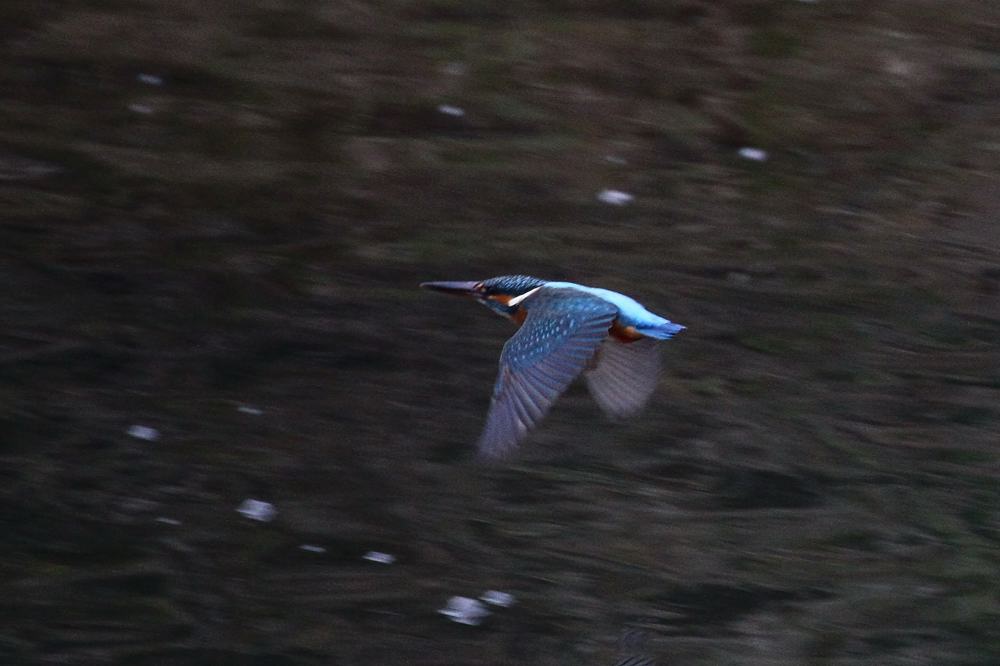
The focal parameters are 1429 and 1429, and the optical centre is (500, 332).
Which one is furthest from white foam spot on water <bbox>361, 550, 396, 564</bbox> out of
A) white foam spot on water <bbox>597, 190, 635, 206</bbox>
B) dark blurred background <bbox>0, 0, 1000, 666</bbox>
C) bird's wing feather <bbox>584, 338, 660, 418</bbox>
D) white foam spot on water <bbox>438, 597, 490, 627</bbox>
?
white foam spot on water <bbox>597, 190, 635, 206</bbox>

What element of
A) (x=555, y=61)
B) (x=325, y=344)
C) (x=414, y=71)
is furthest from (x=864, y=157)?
(x=325, y=344)

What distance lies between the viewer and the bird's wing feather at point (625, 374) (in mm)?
2922

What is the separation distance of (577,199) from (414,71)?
2.49 feet

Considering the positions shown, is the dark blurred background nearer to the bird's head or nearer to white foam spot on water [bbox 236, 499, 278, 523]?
white foam spot on water [bbox 236, 499, 278, 523]

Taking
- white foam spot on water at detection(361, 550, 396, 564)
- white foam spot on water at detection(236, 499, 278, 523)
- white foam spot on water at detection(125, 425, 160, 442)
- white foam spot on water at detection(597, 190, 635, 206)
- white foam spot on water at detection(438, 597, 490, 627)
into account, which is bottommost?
white foam spot on water at detection(438, 597, 490, 627)

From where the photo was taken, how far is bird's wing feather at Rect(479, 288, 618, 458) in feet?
8.06

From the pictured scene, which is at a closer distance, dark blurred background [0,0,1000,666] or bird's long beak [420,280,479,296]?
Answer: dark blurred background [0,0,1000,666]

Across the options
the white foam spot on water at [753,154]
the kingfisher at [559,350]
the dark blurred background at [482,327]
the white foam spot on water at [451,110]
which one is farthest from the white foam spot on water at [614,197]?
the kingfisher at [559,350]

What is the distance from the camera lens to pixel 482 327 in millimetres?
3551

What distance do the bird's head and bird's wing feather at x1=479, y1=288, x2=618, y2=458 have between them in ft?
0.58

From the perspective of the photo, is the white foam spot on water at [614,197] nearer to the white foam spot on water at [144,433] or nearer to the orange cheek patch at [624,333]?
the orange cheek patch at [624,333]

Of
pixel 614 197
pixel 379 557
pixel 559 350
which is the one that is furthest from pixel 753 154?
pixel 379 557

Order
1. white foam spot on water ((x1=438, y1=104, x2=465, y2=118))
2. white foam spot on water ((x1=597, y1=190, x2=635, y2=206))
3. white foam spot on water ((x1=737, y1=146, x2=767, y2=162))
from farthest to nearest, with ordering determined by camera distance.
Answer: white foam spot on water ((x1=438, y1=104, x2=465, y2=118)) < white foam spot on water ((x1=737, y1=146, x2=767, y2=162)) < white foam spot on water ((x1=597, y1=190, x2=635, y2=206))

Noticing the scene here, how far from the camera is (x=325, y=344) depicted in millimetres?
3463
